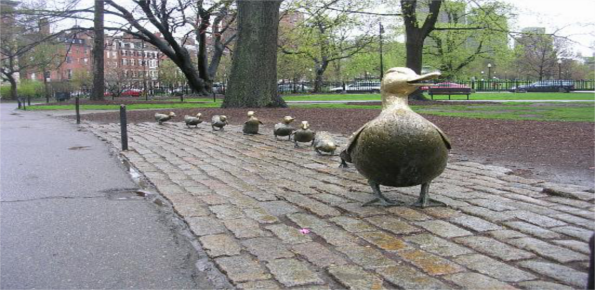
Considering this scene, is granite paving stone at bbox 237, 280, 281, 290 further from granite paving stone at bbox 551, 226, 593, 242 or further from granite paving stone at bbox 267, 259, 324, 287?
granite paving stone at bbox 551, 226, 593, 242

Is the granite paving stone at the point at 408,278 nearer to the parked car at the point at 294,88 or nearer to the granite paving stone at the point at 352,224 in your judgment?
the granite paving stone at the point at 352,224

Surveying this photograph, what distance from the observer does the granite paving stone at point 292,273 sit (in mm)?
3098

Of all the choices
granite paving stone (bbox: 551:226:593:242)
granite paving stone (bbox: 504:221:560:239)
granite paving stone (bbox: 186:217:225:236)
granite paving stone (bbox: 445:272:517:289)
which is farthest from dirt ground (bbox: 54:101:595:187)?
granite paving stone (bbox: 186:217:225:236)

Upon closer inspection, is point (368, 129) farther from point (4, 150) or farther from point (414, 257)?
point (4, 150)

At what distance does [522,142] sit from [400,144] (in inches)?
247

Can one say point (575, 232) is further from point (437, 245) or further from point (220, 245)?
point (220, 245)

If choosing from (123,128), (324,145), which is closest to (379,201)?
(324,145)

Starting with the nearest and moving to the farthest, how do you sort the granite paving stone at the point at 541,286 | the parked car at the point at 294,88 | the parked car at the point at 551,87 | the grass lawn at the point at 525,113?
the granite paving stone at the point at 541,286
the grass lawn at the point at 525,113
the parked car at the point at 551,87
the parked car at the point at 294,88

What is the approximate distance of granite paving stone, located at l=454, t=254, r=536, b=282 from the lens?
10.1 ft

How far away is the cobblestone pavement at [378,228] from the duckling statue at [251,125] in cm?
415

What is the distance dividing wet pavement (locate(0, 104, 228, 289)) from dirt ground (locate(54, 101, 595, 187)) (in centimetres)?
482

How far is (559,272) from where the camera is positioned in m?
3.12

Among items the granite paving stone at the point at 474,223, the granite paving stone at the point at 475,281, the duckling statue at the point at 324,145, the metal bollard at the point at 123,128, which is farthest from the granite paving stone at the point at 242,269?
the metal bollard at the point at 123,128

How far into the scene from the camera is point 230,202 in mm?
5230
